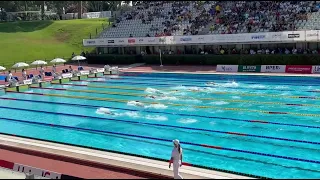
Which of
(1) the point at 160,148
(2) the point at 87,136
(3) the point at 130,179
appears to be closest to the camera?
(3) the point at 130,179

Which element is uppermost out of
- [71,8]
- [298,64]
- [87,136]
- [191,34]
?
[71,8]

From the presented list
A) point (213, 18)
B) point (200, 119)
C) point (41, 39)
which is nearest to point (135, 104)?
point (200, 119)

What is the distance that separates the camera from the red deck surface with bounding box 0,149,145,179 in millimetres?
10625

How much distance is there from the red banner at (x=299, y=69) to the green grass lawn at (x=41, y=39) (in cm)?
2678

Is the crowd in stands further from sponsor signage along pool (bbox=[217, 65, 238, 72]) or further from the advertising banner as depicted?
sponsor signage along pool (bbox=[217, 65, 238, 72])

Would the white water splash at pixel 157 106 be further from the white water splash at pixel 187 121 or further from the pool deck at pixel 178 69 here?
the pool deck at pixel 178 69

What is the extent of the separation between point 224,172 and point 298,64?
21.1 m

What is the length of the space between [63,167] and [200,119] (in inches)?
297

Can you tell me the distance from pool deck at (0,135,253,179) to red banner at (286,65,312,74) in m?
19.4

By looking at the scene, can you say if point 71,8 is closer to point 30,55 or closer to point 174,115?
point 30,55

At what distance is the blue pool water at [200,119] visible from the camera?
12.6 m

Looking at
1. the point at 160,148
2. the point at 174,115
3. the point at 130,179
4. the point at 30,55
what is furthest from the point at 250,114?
the point at 30,55

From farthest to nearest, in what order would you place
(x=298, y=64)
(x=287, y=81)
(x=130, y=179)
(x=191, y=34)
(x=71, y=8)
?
(x=71, y=8) < (x=191, y=34) < (x=298, y=64) < (x=287, y=81) < (x=130, y=179)

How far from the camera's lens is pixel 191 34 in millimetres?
37125
